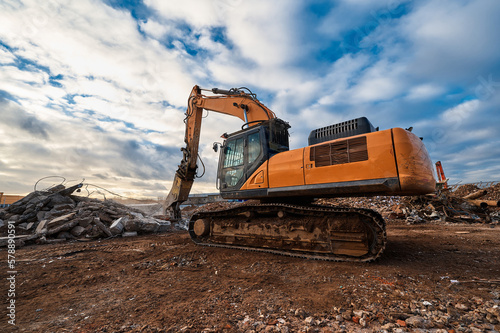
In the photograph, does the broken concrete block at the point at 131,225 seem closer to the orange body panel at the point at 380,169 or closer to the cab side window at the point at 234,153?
the cab side window at the point at 234,153

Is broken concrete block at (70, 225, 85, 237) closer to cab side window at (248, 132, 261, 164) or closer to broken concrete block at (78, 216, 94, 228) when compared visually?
broken concrete block at (78, 216, 94, 228)

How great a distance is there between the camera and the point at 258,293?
9.46ft

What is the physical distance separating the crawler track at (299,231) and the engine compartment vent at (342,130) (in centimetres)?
153

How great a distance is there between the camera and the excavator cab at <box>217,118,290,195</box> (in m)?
5.44

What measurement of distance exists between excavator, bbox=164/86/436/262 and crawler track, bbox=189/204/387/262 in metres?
0.02

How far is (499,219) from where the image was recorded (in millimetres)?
9820

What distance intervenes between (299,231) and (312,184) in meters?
1.05

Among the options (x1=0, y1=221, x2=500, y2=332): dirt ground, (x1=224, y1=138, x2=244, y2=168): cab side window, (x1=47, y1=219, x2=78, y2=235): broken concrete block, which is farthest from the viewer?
(x1=47, y1=219, x2=78, y2=235): broken concrete block

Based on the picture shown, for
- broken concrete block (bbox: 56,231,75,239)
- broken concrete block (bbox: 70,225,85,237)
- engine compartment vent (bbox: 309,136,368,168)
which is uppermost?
engine compartment vent (bbox: 309,136,368,168)

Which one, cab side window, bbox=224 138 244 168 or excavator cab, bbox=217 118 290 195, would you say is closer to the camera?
excavator cab, bbox=217 118 290 195

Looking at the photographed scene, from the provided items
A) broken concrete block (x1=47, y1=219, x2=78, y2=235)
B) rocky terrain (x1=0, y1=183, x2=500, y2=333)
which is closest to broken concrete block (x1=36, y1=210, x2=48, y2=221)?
broken concrete block (x1=47, y1=219, x2=78, y2=235)

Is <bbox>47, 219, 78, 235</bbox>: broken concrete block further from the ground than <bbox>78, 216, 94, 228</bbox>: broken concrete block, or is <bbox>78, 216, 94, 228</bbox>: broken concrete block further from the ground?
<bbox>78, 216, 94, 228</bbox>: broken concrete block

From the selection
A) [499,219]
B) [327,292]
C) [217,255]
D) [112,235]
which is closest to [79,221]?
[112,235]

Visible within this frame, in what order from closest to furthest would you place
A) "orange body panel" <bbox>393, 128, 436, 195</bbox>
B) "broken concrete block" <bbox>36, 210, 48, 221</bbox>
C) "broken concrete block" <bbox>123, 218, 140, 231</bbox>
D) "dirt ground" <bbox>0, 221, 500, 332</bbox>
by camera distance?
"dirt ground" <bbox>0, 221, 500, 332</bbox>, "orange body panel" <bbox>393, 128, 436, 195</bbox>, "broken concrete block" <bbox>123, 218, 140, 231</bbox>, "broken concrete block" <bbox>36, 210, 48, 221</bbox>
